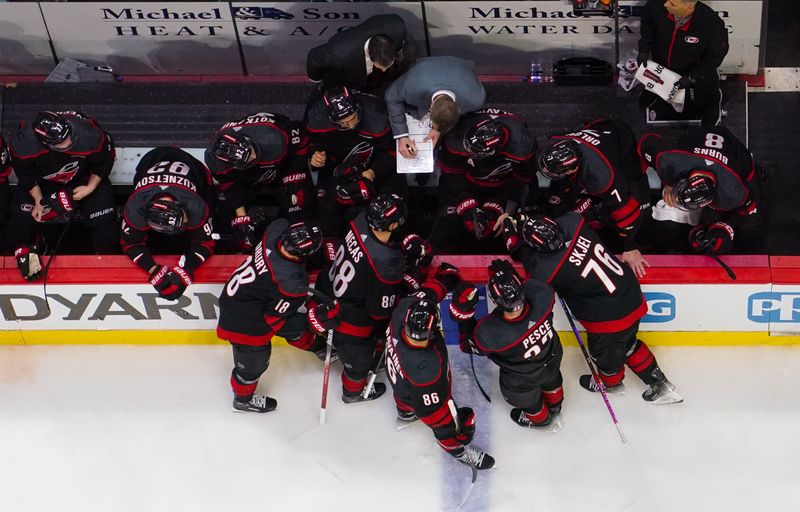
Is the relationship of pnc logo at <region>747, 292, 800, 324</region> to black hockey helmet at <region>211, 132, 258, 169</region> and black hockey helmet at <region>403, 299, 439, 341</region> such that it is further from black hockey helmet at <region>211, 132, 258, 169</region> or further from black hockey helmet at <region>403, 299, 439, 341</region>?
black hockey helmet at <region>211, 132, 258, 169</region>

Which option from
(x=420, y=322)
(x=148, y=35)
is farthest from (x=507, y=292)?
(x=148, y=35)

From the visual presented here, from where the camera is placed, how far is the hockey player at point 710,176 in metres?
4.87

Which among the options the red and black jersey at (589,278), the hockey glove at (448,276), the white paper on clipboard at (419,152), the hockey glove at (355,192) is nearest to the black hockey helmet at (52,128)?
the hockey glove at (355,192)

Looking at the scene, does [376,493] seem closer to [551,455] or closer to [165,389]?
[551,455]

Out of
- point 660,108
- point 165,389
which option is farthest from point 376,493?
point 660,108

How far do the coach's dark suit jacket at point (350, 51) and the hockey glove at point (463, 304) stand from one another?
4.79ft

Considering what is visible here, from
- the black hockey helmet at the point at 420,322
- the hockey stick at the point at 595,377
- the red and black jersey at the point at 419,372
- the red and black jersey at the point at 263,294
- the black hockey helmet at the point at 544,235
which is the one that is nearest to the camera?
the black hockey helmet at the point at 420,322

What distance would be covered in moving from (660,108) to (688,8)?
803 mm

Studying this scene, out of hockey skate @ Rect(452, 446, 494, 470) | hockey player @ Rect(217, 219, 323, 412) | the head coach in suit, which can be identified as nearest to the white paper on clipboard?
the head coach in suit

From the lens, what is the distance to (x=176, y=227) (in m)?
A: 5.05

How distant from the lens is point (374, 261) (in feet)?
15.9

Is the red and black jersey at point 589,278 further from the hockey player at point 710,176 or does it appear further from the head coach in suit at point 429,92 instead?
the head coach in suit at point 429,92

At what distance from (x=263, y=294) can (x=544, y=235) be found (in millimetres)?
1408

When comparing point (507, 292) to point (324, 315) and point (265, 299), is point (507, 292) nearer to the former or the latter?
point (324, 315)
